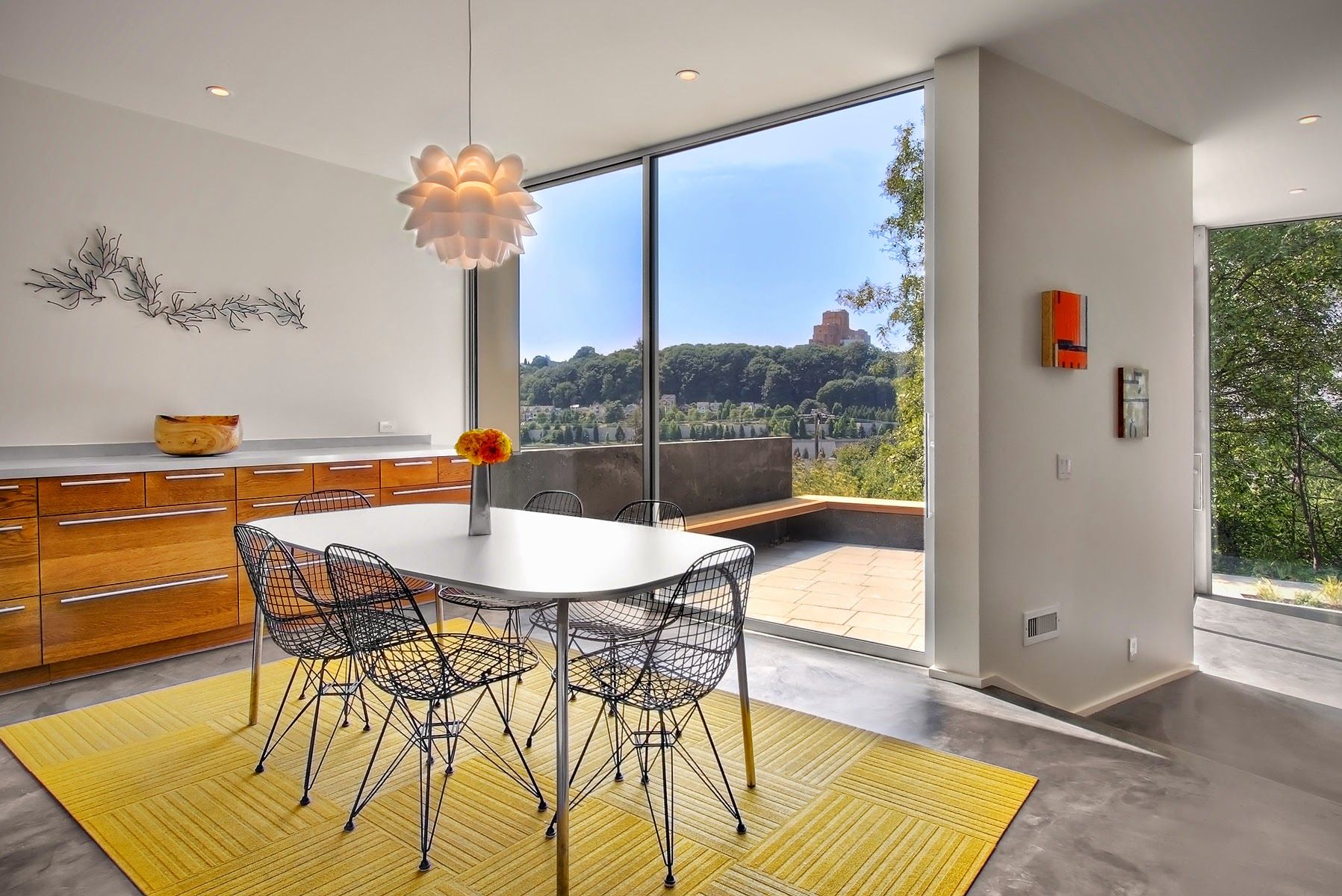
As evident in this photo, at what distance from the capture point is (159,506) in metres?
3.97

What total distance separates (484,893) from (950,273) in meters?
3.02

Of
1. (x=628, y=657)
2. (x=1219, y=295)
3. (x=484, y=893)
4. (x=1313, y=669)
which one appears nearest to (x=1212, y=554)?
(x=1313, y=669)

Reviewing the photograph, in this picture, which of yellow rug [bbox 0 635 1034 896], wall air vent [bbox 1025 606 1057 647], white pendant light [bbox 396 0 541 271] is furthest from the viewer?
wall air vent [bbox 1025 606 1057 647]

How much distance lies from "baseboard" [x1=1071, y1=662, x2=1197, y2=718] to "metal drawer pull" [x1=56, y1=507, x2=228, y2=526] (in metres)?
4.43

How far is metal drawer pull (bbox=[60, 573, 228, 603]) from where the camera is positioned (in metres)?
3.71

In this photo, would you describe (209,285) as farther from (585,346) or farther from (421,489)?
(585,346)

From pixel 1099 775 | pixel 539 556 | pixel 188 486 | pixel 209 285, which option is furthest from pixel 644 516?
pixel 209 285

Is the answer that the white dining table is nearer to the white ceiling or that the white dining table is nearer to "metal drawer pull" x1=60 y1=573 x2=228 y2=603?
"metal drawer pull" x1=60 y1=573 x2=228 y2=603

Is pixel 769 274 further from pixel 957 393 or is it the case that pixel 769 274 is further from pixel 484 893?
pixel 484 893

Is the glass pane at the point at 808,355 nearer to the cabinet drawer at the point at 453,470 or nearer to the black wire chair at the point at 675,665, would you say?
the cabinet drawer at the point at 453,470

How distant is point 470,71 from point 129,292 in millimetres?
2250

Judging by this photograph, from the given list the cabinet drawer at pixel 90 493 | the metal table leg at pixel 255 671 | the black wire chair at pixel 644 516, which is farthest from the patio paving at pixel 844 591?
the cabinet drawer at pixel 90 493

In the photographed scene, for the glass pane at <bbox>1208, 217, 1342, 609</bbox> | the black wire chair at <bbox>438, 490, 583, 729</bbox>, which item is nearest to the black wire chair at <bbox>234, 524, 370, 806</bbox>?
the black wire chair at <bbox>438, 490, 583, 729</bbox>

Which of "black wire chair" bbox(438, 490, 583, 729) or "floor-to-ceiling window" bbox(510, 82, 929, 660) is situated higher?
"floor-to-ceiling window" bbox(510, 82, 929, 660)
